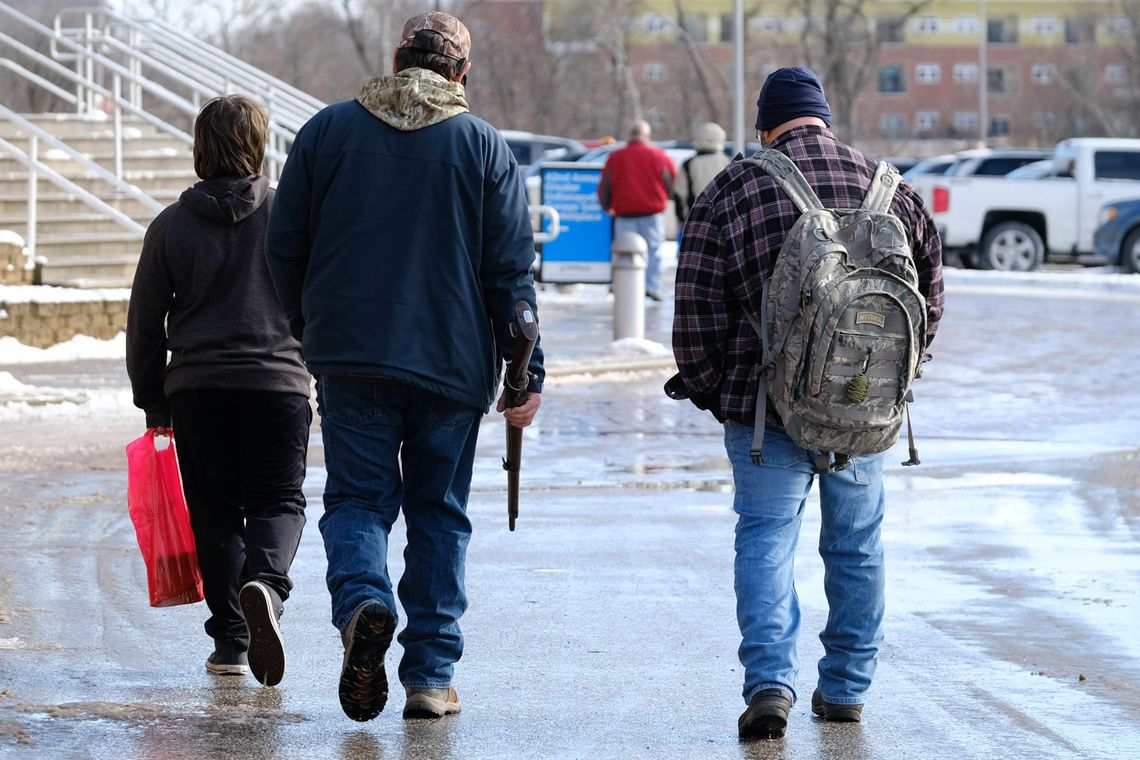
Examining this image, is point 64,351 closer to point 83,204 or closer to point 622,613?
point 83,204

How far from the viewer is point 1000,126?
8806 cm

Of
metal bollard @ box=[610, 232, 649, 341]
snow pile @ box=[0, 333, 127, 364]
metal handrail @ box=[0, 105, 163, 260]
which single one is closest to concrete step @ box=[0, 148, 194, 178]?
metal handrail @ box=[0, 105, 163, 260]

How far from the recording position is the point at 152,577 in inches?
→ 221

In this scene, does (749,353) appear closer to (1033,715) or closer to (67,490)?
(1033,715)

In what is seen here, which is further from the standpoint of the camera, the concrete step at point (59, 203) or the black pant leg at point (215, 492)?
the concrete step at point (59, 203)

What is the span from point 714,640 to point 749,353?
4.62 ft

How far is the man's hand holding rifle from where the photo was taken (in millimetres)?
4840

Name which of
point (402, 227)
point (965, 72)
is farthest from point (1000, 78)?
point (402, 227)

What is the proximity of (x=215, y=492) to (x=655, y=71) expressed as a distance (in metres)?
70.1

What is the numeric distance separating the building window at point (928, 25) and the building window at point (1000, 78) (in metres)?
3.32

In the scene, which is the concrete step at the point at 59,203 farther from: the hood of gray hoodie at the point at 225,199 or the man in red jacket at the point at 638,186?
the hood of gray hoodie at the point at 225,199

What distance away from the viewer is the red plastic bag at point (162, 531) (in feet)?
18.4

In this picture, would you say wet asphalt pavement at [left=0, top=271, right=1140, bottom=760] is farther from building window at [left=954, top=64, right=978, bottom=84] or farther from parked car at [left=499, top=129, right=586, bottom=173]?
building window at [left=954, top=64, right=978, bottom=84]

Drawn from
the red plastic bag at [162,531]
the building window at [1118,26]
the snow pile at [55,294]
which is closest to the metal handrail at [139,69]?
the snow pile at [55,294]
